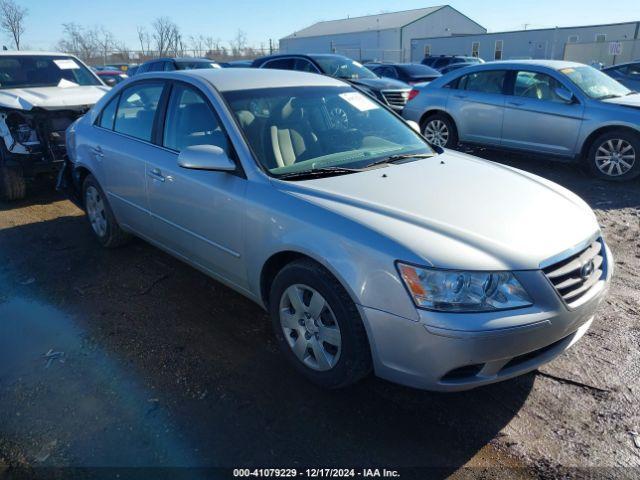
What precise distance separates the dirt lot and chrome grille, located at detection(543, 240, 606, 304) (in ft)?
2.19

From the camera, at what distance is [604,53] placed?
102ft

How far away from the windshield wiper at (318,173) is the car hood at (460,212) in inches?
2.7

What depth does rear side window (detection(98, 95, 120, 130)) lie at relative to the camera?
4.54 meters

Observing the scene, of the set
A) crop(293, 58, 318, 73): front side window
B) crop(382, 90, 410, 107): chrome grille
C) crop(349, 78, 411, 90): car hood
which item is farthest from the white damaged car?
crop(382, 90, 410, 107): chrome grille

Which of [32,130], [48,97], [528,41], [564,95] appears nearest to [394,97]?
[564,95]

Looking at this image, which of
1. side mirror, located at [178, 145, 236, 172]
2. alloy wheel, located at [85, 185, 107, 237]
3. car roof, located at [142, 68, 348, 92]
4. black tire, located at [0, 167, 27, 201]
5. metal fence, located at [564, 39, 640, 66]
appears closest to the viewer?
side mirror, located at [178, 145, 236, 172]

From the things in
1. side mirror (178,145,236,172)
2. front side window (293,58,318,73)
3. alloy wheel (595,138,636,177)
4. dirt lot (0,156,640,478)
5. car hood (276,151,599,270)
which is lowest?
dirt lot (0,156,640,478)

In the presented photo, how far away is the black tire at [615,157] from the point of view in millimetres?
6887

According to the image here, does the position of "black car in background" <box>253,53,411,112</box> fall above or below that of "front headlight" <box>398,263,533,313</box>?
above

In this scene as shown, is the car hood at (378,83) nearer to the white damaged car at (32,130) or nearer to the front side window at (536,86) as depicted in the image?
the front side window at (536,86)

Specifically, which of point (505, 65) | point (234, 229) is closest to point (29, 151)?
point (234, 229)

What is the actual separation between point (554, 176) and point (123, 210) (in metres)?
6.30

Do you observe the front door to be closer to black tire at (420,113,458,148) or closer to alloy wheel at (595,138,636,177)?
black tire at (420,113,458,148)

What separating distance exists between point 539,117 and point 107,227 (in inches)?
247
